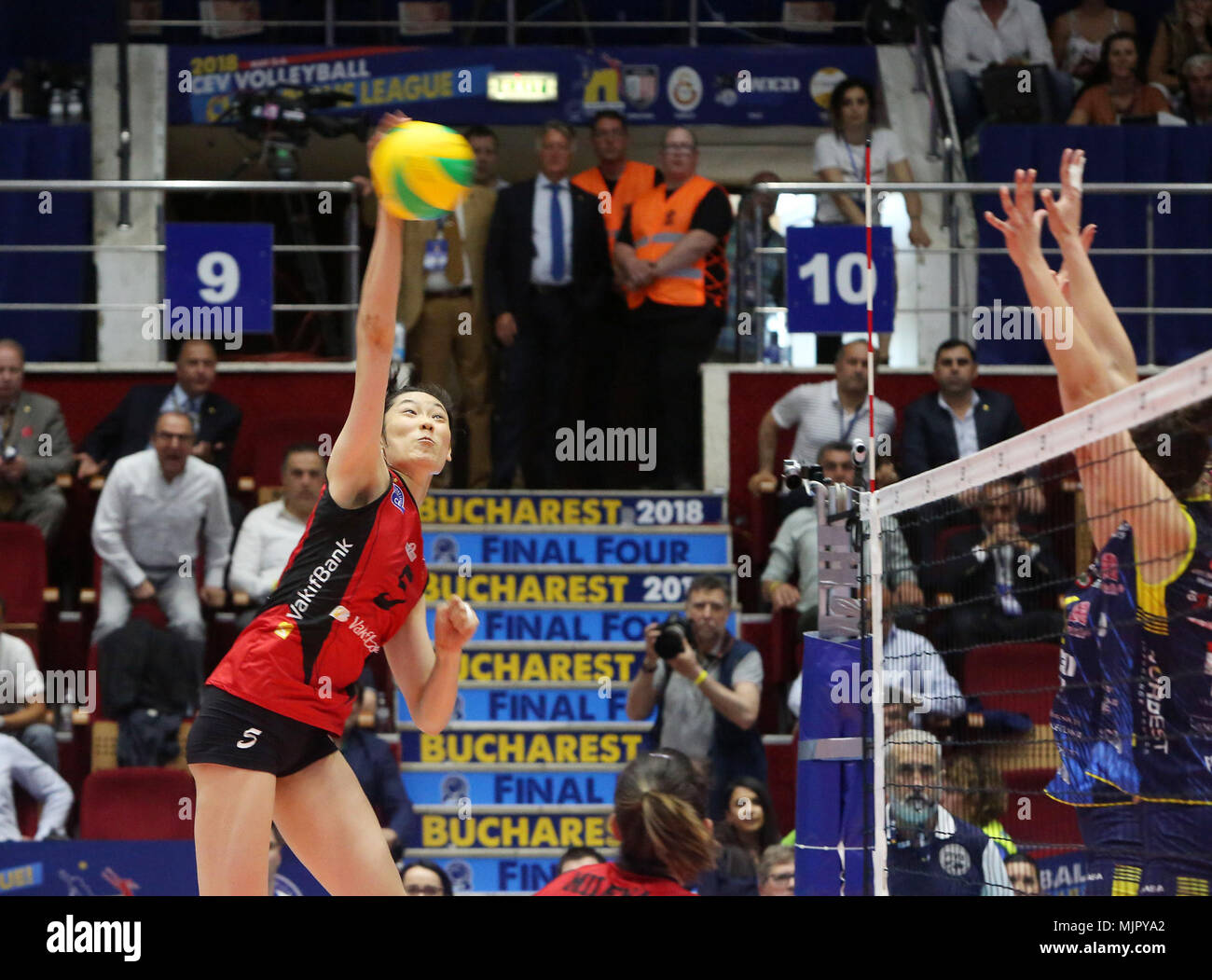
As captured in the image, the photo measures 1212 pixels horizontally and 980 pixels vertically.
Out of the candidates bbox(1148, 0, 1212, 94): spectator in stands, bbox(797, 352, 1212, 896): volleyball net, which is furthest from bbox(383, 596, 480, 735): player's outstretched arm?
bbox(1148, 0, 1212, 94): spectator in stands

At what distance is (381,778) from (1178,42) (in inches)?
333

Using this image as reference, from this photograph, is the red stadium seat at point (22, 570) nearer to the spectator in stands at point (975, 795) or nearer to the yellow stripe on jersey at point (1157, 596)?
the spectator in stands at point (975, 795)

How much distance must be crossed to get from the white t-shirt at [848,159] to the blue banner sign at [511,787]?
3.99 m

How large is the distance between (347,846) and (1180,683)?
224 cm

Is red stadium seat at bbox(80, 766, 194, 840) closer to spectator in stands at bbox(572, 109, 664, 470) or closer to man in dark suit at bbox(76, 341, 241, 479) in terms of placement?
man in dark suit at bbox(76, 341, 241, 479)

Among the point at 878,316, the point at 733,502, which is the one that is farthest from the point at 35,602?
the point at 878,316

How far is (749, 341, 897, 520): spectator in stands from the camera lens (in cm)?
985

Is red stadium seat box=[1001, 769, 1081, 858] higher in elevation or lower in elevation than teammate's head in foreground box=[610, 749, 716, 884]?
lower

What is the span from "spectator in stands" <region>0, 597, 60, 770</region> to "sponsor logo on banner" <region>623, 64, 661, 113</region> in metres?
6.63

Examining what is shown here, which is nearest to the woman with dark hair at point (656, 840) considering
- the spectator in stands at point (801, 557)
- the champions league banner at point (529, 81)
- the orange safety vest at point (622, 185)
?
the spectator in stands at point (801, 557)

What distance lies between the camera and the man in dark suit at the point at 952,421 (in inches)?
379

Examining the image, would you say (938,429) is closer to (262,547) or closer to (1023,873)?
(262,547)
